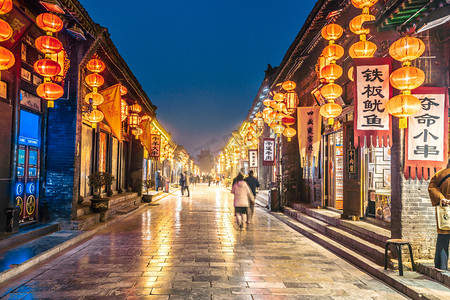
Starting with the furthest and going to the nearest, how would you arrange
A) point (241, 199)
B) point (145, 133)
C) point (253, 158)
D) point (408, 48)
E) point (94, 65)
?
1. point (253, 158)
2. point (145, 133)
3. point (241, 199)
4. point (94, 65)
5. point (408, 48)

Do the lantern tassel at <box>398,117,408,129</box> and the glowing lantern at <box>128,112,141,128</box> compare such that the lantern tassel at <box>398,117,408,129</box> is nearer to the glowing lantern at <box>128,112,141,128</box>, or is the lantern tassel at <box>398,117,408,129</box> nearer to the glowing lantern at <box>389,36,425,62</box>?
the glowing lantern at <box>389,36,425,62</box>

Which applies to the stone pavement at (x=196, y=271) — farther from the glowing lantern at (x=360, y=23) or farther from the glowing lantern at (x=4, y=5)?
the glowing lantern at (x=360, y=23)

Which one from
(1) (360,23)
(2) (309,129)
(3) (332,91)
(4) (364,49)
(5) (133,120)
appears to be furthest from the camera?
(5) (133,120)

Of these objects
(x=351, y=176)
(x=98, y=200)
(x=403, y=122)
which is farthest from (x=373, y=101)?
(x=98, y=200)

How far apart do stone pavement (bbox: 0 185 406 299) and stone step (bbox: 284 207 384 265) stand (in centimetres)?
62

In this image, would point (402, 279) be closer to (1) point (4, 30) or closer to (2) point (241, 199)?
(2) point (241, 199)

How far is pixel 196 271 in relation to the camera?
6363 mm

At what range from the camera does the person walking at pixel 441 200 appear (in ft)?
18.7

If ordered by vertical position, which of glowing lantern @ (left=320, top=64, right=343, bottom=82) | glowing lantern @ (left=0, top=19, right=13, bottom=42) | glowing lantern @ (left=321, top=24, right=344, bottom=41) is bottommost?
glowing lantern @ (left=0, top=19, right=13, bottom=42)

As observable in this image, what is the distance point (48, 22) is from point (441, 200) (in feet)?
28.5

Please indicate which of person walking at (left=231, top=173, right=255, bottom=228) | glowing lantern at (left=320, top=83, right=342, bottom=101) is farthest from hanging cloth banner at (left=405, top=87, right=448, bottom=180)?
person walking at (left=231, top=173, right=255, bottom=228)

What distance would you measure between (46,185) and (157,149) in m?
12.4

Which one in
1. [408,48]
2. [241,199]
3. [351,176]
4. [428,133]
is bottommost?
[241,199]

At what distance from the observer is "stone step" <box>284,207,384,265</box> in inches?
281
